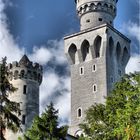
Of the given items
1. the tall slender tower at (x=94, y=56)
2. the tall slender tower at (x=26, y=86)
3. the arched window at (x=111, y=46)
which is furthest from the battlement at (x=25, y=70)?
the arched window at (x=111, y=46)

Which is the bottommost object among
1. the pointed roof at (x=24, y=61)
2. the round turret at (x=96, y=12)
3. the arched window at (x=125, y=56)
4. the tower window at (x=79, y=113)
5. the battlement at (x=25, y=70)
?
the tower window at (x=79, y=113)

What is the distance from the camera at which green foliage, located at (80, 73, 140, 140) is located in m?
23.5

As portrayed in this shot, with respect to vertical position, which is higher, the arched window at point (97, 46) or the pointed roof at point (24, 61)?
the arched window at point (97, 46)

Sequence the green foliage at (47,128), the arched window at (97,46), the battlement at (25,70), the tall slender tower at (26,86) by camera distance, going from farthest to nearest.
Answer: the arched window at (97,46) → the battlement at (25,70) → the tall slender tower at (26,86) → the green foliage at (47,128)

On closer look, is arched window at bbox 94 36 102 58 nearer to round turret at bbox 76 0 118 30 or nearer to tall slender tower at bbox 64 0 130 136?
tall slender tower at bbox 64 0 130 136

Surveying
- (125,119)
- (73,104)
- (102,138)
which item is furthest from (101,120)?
(73,104)

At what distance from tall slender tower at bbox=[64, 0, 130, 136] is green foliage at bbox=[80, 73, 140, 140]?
30423 millimetres

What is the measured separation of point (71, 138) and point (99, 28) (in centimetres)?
1827

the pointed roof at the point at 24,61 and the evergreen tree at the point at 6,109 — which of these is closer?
the evergreen tree at the point at 6,109

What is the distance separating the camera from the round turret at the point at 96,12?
228ft

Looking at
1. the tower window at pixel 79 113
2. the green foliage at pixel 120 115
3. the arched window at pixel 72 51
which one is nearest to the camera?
the green foliage at pixel 120 115

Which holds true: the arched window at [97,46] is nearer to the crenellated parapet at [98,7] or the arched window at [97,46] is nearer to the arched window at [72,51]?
the arched window at [72,51]

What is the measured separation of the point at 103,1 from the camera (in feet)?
230

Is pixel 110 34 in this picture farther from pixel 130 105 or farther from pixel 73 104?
pixel 130 105
